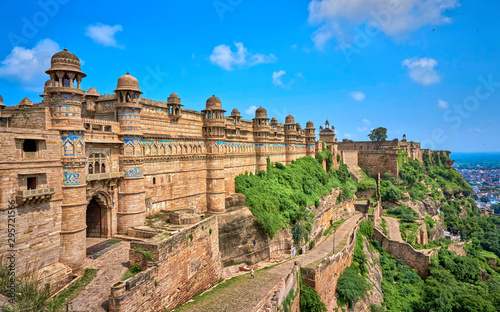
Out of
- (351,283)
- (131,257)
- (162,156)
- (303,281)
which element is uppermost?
(162,156)

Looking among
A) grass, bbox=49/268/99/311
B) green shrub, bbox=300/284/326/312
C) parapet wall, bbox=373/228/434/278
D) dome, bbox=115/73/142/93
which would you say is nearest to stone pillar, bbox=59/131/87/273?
grass, bbox=49/268/99/311

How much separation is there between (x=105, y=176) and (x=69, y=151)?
3323mm

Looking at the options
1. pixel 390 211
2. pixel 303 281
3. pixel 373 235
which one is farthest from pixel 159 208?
pixel 390 211

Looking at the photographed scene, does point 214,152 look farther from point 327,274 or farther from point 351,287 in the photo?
point 351,287

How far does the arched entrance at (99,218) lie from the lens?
1752cm

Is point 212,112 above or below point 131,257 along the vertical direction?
above

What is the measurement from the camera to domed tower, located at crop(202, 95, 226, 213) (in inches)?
1004

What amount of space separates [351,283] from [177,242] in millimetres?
16646

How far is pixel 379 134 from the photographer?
75.6 meters

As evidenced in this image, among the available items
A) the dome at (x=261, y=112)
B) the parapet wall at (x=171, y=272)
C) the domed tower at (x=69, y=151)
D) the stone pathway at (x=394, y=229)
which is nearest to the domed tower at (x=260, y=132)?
the dome at (x=261, y=112)

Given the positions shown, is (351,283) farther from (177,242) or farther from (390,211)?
(390,211)

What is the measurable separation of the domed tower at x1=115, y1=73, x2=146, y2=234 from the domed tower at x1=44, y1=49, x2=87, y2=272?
3727 millimetres

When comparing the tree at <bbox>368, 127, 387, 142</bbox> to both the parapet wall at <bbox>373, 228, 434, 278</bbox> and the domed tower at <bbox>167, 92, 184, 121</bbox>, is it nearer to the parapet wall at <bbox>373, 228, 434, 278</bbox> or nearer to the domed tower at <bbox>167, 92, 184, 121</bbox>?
the parapet wall at <bbox>373, 228, 434, 278</bbox>

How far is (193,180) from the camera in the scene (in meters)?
24.7
